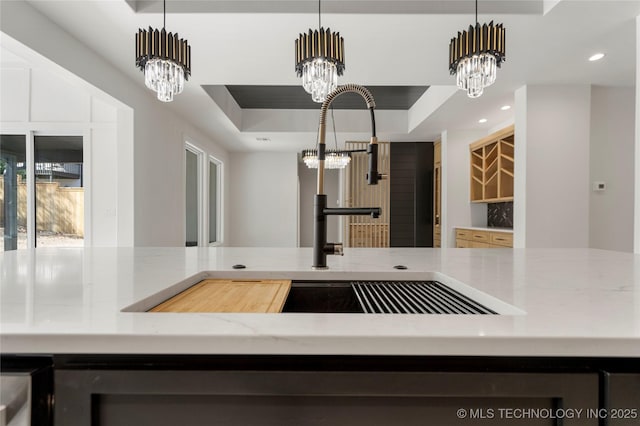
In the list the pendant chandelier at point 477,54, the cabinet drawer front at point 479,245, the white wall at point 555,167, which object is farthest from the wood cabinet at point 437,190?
the pendant chandelier at point 477,54

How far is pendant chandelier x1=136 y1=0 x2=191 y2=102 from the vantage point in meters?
1.81

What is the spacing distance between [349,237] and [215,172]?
11.0 feet

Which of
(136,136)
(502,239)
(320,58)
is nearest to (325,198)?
(320,58)

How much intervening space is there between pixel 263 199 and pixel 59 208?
448cm

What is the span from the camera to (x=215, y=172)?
24.3 ft

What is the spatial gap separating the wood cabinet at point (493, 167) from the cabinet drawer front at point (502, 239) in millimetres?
501

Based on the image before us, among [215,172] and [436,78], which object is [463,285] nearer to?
[436,78]

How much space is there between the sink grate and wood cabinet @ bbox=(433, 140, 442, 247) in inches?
210

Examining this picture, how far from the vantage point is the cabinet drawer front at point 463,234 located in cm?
512

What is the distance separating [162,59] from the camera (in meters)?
1.83

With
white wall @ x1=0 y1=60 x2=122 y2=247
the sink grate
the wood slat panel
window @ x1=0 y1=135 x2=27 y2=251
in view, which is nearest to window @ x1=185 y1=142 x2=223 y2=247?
white wall @ x1=0 y1=60 x2=122 y2=247

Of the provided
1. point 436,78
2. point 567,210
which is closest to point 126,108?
point 436,78

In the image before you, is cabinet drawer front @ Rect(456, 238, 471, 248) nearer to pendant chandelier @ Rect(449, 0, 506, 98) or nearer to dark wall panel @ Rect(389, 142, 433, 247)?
dark wall panel @ Rect(389, 142, 433, 247)

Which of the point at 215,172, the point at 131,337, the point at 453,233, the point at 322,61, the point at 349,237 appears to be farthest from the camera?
the point at 215,172
